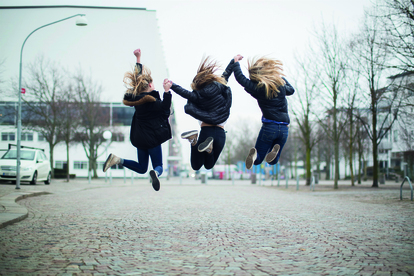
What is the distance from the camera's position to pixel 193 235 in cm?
963

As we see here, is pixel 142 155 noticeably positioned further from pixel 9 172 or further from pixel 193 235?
pixel 9 172

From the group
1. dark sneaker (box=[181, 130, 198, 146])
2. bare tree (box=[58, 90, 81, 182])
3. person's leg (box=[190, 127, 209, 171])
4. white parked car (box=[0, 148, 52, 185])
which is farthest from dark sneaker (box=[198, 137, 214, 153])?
bare tree (box=[58, 90, 81, 182])

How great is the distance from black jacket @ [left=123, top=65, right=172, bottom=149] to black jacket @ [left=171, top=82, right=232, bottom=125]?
0.33m

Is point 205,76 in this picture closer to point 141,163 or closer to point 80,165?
point 141,163

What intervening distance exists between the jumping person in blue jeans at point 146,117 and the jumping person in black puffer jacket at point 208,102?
1.16 ft

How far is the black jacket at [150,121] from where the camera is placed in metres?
5.76

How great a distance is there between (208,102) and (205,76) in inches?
14.3

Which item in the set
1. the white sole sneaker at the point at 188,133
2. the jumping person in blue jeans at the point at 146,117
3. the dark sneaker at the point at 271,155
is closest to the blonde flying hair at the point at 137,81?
the jumping person in blue jeans at the point at 146,117

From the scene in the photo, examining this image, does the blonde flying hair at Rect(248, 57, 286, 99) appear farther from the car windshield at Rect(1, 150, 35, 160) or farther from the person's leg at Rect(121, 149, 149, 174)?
the car windshield at Rect(1, 150, 35, 160)

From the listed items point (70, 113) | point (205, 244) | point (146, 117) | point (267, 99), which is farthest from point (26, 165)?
point (267, 99)

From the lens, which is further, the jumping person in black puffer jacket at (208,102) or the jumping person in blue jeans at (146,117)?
the jumping person in blue jeans at (146,117)

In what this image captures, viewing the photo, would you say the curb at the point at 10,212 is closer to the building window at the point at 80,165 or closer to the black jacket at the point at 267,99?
the black jacket at the point at 267,99

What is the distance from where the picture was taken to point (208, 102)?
5.59 meters

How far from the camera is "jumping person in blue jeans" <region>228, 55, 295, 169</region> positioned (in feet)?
18.2
